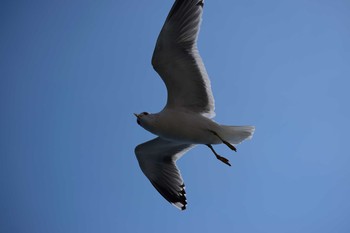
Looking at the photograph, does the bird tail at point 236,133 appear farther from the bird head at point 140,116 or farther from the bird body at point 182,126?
the bird head at point 140,116

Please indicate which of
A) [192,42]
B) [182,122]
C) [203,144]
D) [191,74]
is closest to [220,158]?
[203,144]

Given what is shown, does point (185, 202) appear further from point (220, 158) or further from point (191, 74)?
point (191, 74)

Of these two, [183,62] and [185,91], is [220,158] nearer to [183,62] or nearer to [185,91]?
[185,91]

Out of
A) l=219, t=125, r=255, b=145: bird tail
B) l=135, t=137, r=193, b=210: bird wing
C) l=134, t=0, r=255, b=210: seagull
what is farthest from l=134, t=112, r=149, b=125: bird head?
l=219, t=125, r=255, b=145: bird tail

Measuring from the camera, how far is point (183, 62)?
410 cm

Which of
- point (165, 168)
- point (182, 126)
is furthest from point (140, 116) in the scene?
point (165, 168)

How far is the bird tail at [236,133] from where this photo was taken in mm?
4148

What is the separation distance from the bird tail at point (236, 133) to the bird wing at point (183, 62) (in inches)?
9.9

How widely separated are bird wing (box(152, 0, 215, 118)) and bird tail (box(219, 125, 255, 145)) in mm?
252

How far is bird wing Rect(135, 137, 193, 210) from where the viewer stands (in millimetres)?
4750

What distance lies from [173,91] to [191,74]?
258mm

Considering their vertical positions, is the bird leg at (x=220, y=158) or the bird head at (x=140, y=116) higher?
the bird head at (x=140, y=116)

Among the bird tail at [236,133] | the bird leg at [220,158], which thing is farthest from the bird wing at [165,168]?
the bird tail at [236,133]

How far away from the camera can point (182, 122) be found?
13.7 ft
